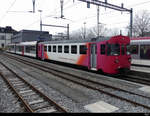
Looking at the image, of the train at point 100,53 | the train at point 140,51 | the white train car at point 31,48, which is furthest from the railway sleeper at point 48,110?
the white train car at point 31,48

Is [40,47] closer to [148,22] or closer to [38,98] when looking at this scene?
[38,98]

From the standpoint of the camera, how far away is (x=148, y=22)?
3912 cm

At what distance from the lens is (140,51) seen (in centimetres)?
1614

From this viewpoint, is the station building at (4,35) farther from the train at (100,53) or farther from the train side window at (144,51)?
the train side window at (144,51)

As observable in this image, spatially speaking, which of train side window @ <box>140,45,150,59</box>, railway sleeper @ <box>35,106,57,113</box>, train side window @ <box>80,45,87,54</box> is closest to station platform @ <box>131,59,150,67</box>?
train side window @ <box>140,45,150,59</box>

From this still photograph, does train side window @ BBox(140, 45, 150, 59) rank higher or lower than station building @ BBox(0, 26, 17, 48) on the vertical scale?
lower

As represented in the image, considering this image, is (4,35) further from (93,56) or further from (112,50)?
(112,50)

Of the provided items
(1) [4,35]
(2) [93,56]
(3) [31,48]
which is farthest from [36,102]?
(1) [4,35]

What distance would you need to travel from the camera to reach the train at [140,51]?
15356 millimetres

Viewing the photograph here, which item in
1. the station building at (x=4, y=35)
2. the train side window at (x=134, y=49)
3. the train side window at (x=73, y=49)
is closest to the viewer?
the train side window at (x=73, y=49)

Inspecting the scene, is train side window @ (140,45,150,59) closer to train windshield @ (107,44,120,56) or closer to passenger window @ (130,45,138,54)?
passenger window @ (130,45,138,54)

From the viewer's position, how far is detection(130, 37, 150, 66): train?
1536cm

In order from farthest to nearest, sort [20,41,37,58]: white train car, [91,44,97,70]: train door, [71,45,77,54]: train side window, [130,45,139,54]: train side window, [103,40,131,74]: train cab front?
[20,41,37,58]: white train car
[130,45,139,54]: train side window
[71,45,77,54]: train side window
[91,44,97,70]: train door
[103,40,131,74]: train cab front

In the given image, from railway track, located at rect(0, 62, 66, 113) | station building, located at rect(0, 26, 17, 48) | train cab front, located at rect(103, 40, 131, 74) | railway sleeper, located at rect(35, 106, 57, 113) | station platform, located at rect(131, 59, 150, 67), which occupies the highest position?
station building, located at rect(0, 26, 17, 48)
